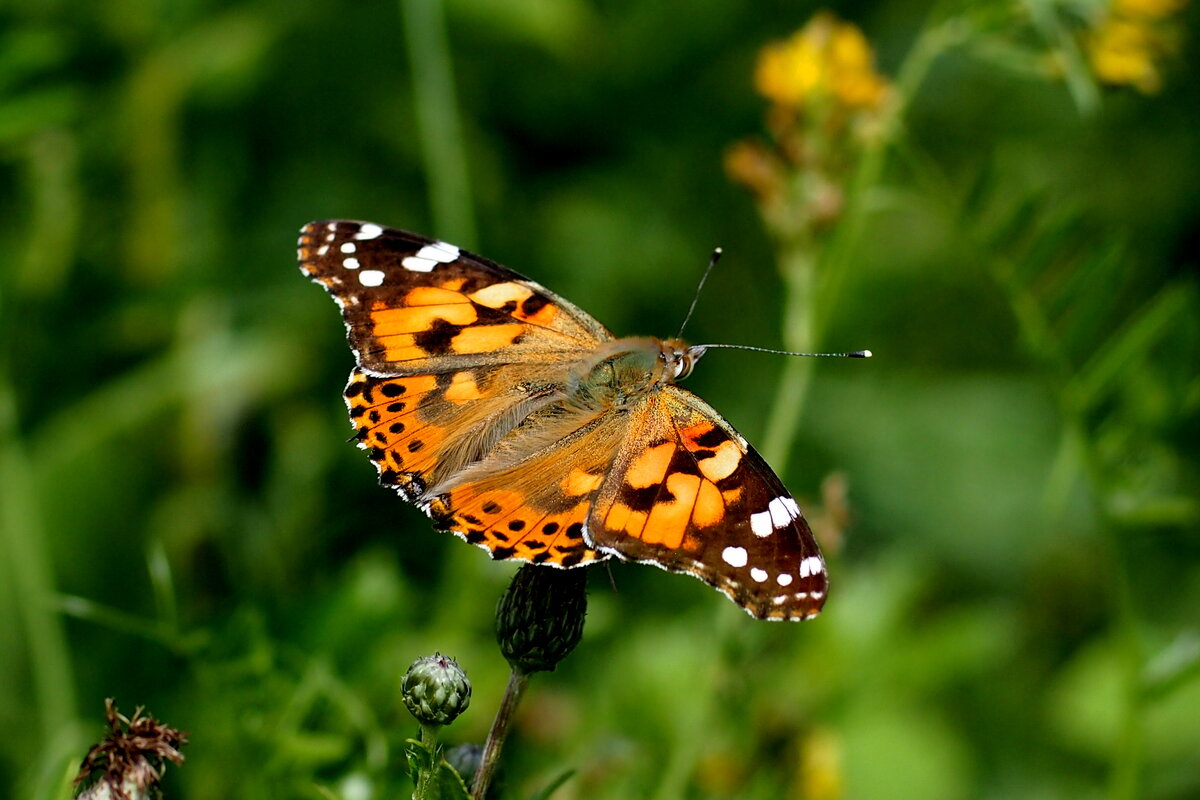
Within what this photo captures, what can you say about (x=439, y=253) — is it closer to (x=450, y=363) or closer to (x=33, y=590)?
(x=450, y=363)

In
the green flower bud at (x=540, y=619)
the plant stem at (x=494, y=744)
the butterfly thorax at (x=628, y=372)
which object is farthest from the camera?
the butterfly thorax at (x=628, y=372)

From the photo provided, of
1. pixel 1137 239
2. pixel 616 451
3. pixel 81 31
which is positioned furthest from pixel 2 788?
pixel 1137 239

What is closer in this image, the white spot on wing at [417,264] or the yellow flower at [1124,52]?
the white spot on wing at [417,264]

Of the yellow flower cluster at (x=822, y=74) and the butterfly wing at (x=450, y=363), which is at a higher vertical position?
the yellow flower cluster at (x=822, y=74)

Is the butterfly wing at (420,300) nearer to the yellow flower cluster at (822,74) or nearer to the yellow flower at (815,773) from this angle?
the yellow flower cluster at (822,74)

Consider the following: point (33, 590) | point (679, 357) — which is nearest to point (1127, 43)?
point (679, 357)

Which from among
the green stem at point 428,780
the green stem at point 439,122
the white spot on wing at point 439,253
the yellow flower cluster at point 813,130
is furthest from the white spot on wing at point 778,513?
the green stem at point 439,122

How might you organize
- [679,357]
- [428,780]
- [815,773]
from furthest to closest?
[815,773]
[679,357]
[428,780]
